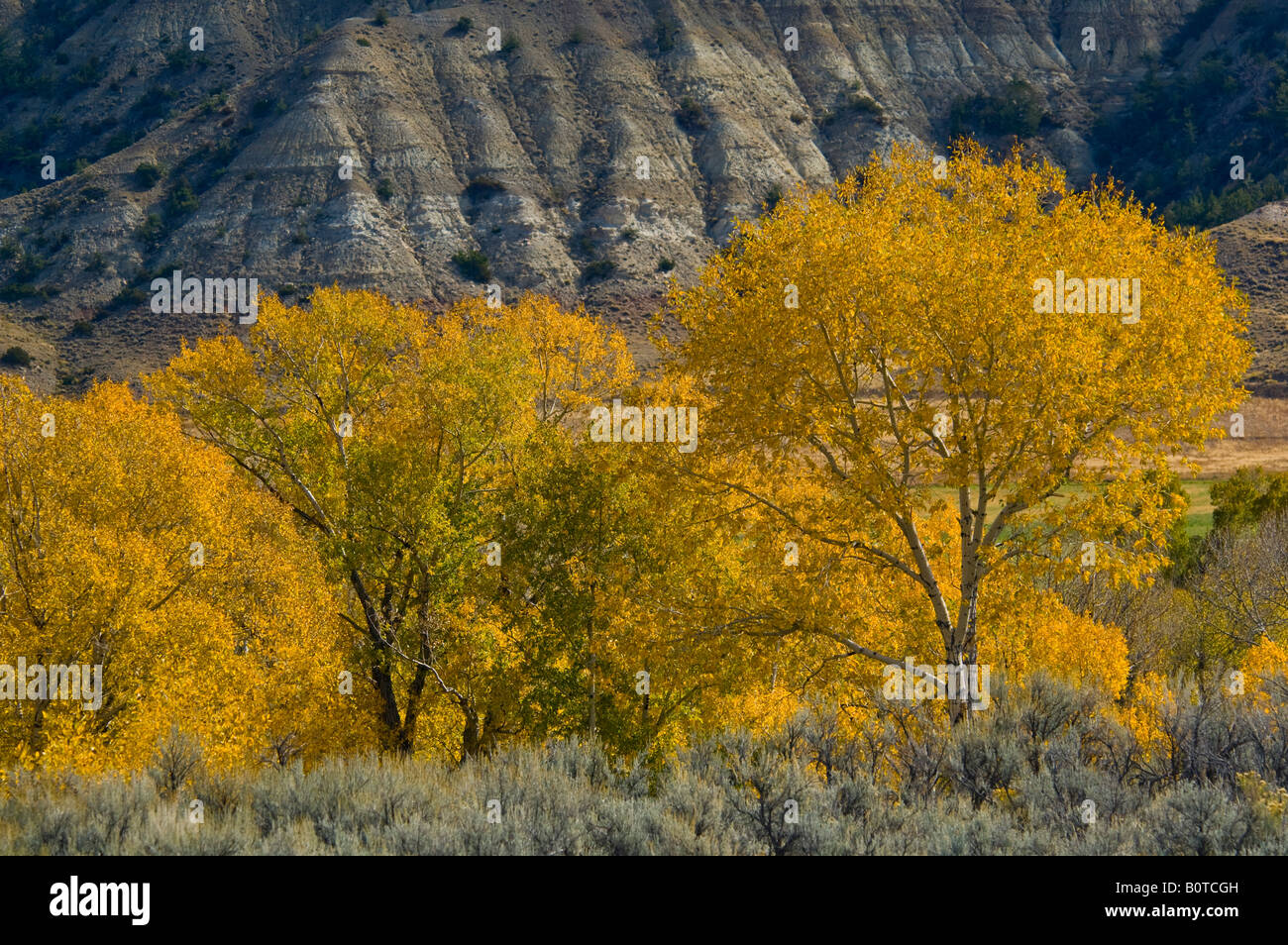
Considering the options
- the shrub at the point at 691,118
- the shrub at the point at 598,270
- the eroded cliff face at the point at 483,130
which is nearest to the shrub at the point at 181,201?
the eroded cliff face at the point at 483,130

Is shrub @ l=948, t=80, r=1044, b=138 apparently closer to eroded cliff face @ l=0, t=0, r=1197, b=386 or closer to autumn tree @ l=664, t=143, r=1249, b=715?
eroded cliff face @ l=0, t=0, r=1197, b=386

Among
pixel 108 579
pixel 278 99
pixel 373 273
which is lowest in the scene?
pixel 108 579

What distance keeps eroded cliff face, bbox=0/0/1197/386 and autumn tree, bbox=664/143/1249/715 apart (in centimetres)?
7207

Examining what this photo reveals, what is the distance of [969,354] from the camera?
1861 cm

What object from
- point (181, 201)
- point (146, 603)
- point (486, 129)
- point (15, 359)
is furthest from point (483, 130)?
point (146, 603)

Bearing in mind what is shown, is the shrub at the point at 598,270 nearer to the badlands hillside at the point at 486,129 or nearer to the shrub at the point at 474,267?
the badlands hillside at the point at 486,129

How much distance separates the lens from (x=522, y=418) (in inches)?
1008

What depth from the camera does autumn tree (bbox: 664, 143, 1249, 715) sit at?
1741 cm

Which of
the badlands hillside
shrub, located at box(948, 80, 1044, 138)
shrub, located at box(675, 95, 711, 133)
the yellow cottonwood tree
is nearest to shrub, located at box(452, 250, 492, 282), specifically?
the badlands hillside

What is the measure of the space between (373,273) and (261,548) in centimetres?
7194

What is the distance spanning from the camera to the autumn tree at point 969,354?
17.4m

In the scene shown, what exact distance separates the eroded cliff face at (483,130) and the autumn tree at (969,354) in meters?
72.1

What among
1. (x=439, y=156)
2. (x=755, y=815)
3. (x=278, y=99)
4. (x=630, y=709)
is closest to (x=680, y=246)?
(x=439, y=156)

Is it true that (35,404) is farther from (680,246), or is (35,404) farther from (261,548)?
(680,246)
